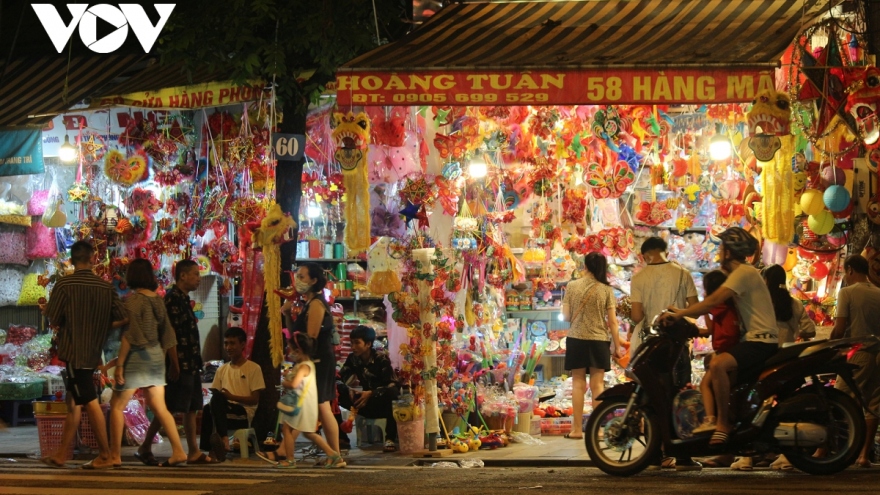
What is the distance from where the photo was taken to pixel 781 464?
9109mm

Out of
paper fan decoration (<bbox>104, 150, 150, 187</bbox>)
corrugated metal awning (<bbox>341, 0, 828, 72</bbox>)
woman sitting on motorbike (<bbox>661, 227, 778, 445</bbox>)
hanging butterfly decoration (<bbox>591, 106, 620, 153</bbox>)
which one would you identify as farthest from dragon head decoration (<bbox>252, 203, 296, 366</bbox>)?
woman sitting on motorbike (<bbox>661, 227, 778, 445</bbox>)

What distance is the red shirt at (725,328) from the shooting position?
28.1 feet

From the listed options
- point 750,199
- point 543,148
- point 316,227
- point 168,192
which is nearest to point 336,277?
point 316,227

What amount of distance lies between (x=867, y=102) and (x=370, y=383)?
17.1 ft

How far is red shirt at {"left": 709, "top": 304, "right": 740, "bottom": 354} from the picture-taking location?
8.56 metres

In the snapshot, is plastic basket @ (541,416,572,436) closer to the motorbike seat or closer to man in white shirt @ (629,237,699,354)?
man in white shirt @ (629,237,699,354)

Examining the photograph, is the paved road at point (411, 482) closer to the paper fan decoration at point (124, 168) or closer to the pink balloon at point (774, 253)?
the pink balloon at point (774, 253)

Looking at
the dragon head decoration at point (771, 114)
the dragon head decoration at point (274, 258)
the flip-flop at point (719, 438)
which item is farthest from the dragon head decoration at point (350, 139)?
the flip-flop at point (719, 438)

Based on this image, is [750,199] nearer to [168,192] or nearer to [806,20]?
[806,20]

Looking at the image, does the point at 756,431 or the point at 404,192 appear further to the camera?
the point at 404,192

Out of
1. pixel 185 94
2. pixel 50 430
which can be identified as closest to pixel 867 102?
pixel 185 94

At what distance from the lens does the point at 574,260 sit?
13.7m

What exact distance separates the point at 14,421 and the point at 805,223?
9202 mm

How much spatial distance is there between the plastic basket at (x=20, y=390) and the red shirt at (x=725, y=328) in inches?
346
